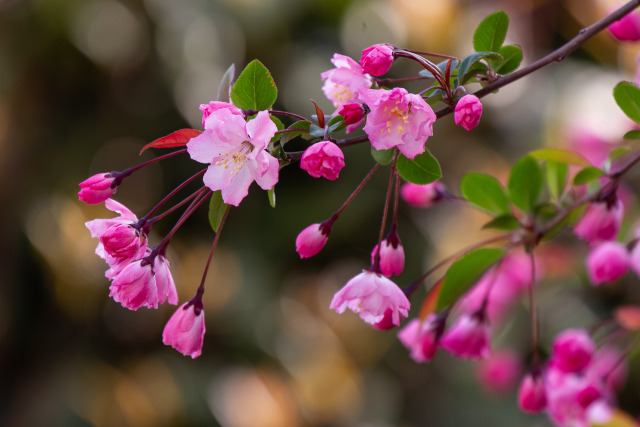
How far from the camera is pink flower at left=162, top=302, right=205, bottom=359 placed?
0.42m

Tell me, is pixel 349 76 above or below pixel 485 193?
above

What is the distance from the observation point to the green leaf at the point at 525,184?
55cm

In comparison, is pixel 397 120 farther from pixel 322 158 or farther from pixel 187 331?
pixel 187 331

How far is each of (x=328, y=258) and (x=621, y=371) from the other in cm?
208

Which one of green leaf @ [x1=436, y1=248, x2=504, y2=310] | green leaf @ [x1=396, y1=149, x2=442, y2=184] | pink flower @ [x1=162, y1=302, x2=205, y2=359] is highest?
green leaf @ [x1=396, y1=149, x2=442, y2=184]

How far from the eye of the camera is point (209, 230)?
2.76m

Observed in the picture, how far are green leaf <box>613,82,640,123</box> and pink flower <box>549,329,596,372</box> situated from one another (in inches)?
10.6

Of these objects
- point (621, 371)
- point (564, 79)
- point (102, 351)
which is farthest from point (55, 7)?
point (621, 371)

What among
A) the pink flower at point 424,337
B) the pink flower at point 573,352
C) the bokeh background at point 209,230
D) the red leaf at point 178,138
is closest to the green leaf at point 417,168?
the red leaf at point 178,138

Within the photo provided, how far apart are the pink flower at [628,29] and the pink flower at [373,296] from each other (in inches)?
13.1

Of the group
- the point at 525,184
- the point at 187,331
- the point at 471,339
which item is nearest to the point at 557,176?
the point at 525,184

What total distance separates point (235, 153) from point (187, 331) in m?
0.14

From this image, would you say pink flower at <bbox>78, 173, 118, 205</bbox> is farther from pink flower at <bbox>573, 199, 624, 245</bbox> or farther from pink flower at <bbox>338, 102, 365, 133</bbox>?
pink flower at <bbox>573, 199, 624, 245</bbox>

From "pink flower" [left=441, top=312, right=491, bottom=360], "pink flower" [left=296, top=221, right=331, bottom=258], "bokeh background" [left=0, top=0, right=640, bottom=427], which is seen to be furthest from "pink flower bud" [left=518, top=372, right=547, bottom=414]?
"bokeh background" [left=0, top=0, right=640, bottom=427]
